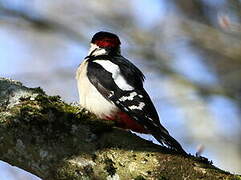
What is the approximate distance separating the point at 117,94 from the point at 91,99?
0.18 meters

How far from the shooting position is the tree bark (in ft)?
8.48

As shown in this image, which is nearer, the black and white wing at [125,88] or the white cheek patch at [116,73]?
the black and white wing at [125,88]

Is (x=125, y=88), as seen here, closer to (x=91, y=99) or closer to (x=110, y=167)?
(x=91, y=99)

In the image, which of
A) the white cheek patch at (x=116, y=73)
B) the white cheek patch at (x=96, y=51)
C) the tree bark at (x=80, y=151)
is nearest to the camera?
the tree bark at (x=80, y=151)

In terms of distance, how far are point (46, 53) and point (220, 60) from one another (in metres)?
3.74

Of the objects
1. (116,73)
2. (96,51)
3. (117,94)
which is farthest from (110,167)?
(96,51)

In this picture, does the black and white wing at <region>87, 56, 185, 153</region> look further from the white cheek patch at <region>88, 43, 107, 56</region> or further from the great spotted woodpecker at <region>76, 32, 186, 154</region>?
the white cheek patch at <region>88, 43, 107, 56</region>

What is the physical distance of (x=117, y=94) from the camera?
381cm

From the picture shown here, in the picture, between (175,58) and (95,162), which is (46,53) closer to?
(175,58)

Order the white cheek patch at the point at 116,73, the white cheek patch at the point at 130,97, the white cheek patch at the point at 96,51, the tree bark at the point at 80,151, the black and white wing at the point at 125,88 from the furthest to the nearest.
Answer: the white cheek patch at the point at 96,51, the white cheek patch at the point at 116,73, the white cheek patch at the point at 130,97, the black and white wing at the point at 125,88, the tree bark at the point at 80,151

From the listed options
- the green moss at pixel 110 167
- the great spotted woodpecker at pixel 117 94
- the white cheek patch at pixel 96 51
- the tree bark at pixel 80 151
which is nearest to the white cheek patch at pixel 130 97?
the great spotted woodpecker at pixel 117 94

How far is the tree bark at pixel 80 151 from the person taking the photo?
2.59 metres

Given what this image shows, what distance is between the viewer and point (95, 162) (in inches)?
105

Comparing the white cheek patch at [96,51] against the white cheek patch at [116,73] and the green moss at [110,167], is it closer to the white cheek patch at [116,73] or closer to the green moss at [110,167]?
the white cheek patch at [116,73]
